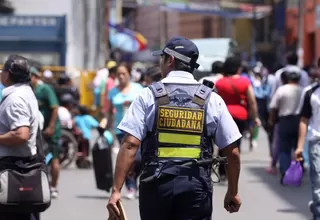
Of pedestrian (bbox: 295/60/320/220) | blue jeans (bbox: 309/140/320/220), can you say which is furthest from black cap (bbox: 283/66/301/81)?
blue jeans (bbox: 309/140/320/220)

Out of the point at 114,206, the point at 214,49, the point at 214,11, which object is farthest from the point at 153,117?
the point at 214,11

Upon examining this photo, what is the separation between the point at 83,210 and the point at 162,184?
20.1ft

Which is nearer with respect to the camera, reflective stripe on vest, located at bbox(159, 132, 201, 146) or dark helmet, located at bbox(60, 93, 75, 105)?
reflective stripe on vest, located at bbox(159, 132, 201, 146)

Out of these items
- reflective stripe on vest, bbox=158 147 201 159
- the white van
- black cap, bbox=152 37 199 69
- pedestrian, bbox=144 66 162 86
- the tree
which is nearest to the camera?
reflective stripe on vest, bbox=158 147 201 159

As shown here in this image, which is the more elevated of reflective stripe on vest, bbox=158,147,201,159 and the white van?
reflective stripe on vest, bbox=158,147,201,159

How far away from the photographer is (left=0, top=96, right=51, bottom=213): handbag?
7918 mm

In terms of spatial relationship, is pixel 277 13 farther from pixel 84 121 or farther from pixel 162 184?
pixel 162 184

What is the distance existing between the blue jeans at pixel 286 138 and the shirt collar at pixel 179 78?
8175 mm

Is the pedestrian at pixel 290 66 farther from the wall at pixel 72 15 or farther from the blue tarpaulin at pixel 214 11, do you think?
the blue tarpaulin at pixel 214 11

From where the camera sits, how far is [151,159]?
646 centimetres

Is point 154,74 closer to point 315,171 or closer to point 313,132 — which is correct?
point 313,132

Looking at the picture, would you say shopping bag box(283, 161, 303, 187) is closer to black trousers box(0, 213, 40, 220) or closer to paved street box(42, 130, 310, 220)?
paved street box(42, 130, 310, 220)

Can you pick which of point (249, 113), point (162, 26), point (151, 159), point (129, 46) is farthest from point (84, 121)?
point (162, 26)

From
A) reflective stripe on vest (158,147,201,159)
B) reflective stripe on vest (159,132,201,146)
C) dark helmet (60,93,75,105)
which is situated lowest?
dark helmet (60,93,75,105)
